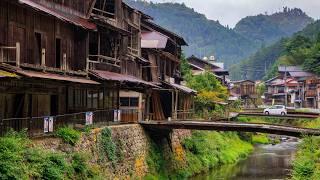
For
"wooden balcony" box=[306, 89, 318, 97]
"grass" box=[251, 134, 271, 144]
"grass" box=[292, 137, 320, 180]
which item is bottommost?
"grass" box=[251, 134, 271, 144]


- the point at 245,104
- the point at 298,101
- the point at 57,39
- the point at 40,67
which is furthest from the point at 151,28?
the point at 245,104

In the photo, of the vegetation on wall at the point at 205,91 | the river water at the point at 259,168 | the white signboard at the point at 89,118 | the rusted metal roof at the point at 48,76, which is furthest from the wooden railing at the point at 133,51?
the vegetation on wall at the point at 205,91

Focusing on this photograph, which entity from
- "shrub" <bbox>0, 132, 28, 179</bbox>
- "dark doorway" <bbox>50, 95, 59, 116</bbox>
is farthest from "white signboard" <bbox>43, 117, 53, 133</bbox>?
"dark doorway" <bbox>50, 95, 59, 116</bbox>

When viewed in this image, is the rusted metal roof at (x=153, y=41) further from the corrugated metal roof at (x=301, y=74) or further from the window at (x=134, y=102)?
the corrugated metal roof at (x=301, y=74)

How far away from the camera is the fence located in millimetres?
23406

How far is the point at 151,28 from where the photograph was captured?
183ft

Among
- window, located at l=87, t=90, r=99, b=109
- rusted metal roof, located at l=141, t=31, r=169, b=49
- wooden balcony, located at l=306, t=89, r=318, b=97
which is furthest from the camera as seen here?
wooden balcony, located at l=306, t=89, r=318, b=97

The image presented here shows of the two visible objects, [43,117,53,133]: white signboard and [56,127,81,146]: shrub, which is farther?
[56,127,81,146]: shrub

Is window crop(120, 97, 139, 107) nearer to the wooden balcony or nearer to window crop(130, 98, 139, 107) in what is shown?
window crop(130, 98, 139, 107)

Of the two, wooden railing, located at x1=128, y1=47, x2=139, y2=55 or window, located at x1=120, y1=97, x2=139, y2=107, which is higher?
wooden railing, located at x1=128, y1=47, x2=139, y2=55

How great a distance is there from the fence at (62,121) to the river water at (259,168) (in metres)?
8.95

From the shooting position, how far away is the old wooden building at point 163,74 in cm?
4981

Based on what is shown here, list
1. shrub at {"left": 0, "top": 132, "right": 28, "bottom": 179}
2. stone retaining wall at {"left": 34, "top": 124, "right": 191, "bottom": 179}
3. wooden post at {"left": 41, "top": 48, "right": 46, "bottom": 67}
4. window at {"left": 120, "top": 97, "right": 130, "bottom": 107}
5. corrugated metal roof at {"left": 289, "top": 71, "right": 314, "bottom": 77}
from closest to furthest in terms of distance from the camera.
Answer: shrub at {"left": 0, "top": 132, "right": 28, "bottom": 179} < stone retaining wall at {"left": 34, "top": 124, "right": 191, "bottom": 179} < wooden post at {"left": 41, "top": 48, "right": 46, "bottom": 67} < window at {"left": 120, "top": 97, "right": 130, "bottom": 107} < corrugated metal roof at {"left": 289, "top": 71, "right": 314, "bottom": 77}

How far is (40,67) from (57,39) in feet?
12.3
